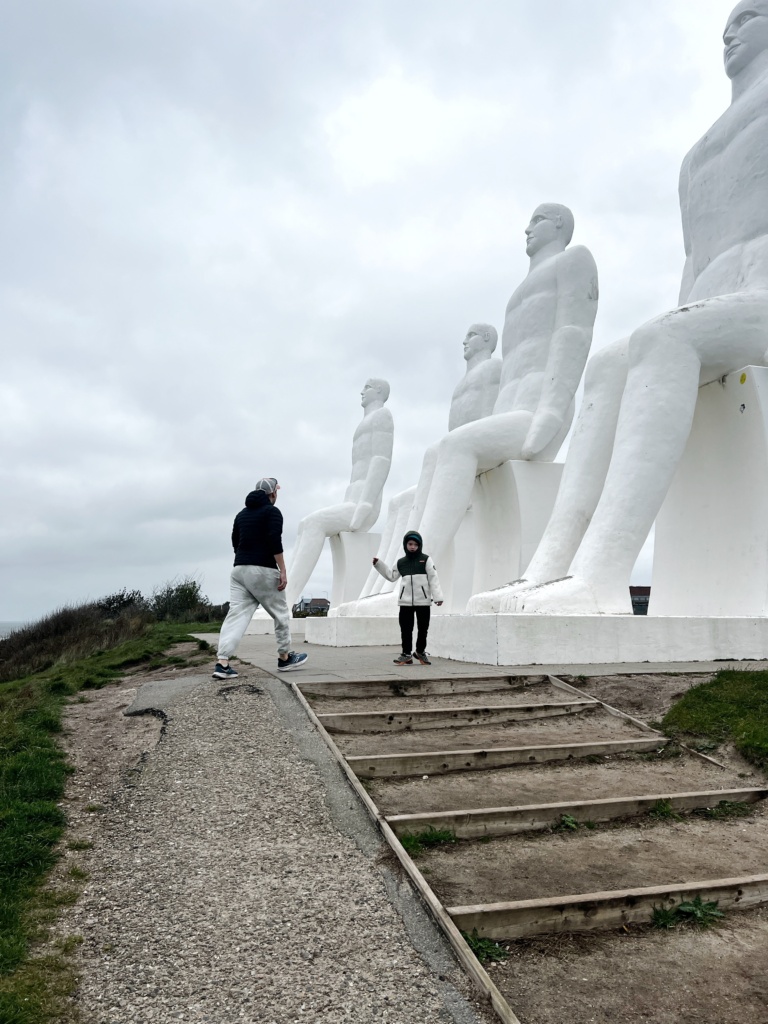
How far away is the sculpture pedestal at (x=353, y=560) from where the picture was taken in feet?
50.1

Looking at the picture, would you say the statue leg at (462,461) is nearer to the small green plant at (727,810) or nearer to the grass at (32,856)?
the grass at (32,856)

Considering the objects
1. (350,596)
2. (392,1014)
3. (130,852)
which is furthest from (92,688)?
(350,596)

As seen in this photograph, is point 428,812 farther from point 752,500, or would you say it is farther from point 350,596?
point 350,596

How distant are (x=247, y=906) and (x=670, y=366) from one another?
5315 millimetres

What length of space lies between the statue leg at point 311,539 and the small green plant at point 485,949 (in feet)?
42.2

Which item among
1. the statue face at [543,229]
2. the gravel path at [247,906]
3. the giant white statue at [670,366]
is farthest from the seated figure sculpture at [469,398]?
the gravel path at [247,906]

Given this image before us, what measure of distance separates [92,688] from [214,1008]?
16.9 feet

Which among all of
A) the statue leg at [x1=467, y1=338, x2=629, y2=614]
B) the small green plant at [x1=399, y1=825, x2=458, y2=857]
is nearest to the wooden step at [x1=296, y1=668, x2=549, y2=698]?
the statue leg at [x1=467, y1=338, x2=629, y2=614]

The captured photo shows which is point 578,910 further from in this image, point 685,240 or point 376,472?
point 376,472

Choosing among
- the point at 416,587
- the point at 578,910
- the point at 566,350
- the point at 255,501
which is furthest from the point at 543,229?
the point at 578,910

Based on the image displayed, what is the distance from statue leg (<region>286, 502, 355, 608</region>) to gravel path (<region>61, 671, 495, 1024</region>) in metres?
11.3

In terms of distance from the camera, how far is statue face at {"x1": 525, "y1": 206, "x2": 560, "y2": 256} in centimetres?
984

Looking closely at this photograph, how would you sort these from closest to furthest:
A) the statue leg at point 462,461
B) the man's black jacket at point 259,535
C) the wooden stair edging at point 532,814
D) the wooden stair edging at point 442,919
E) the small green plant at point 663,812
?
the wooden stair edging at point 442,919 → the wooden stair edging at point 532,814 → the small green plant at point 663,812 → the man's black jacket at point 259,535 → the statue leg at point 462,461

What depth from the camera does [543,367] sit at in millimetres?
9438
